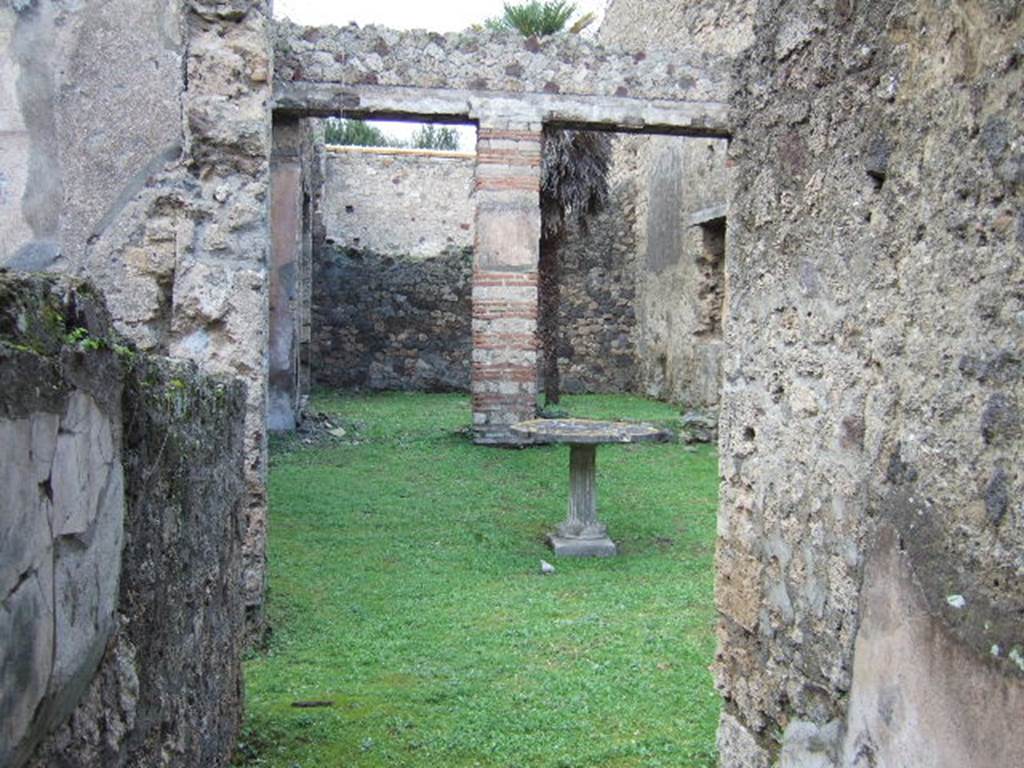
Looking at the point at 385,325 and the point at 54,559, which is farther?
the point at 385,325

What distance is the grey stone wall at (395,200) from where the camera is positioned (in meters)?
20.8

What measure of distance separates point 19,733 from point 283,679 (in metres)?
2.98

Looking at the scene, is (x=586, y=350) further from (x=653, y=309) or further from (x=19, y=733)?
(x=19, y=733)

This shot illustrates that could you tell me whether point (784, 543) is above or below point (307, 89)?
below

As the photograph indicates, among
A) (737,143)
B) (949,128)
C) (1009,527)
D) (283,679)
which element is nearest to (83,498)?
(1009,527)

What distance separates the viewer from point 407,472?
9008 millimetres

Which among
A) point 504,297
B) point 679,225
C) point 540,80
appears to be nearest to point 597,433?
point 504,297

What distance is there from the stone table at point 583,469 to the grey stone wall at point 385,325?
396 inches

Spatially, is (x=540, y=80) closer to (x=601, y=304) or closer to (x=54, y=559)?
(x=601, y=304)

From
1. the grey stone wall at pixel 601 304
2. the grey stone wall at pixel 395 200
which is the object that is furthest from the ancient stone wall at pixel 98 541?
the grey stone wall at pixel 395 200

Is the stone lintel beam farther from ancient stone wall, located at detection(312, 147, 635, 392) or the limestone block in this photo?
the limestone block

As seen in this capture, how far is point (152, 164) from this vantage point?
4.26 m

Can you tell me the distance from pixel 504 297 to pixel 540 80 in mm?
2063

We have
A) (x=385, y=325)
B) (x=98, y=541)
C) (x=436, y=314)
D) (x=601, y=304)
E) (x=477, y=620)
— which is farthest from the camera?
(x=601, y=304)
